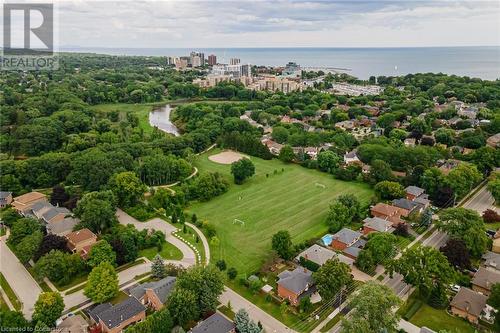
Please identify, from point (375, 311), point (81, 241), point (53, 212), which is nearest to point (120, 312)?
point (81, 241)

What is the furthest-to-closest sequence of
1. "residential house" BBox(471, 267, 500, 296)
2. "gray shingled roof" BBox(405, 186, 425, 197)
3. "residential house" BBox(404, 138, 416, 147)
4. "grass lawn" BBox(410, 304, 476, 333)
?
"residential house" BBox(404, 138, 416, 147)
"gray shingled roof" BBox(405, 186, 425, 197)
"residential house" BBox(471, 267, 500, 296)
"grass lawn" BBox(410, 304, 476, 333)

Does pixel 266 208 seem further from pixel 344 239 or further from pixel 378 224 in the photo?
pixel 378 224

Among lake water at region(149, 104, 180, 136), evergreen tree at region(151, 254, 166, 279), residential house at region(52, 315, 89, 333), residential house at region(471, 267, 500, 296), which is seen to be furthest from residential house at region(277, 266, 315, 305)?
lake water at region(149, 104, 180, 136)

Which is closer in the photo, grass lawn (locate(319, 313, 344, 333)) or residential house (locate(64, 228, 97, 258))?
grass lawn (locate(319, 313, 344, 333))

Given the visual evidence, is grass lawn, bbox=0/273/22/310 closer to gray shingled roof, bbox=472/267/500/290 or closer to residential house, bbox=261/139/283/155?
gray shingled roof, bbox=472/267/500/290

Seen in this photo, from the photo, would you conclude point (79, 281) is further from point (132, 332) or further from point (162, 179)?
point (162, 179)

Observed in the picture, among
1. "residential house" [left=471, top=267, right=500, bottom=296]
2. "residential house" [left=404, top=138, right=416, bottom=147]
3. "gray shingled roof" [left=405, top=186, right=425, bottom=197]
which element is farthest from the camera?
"residential house" [left=404, top=138, right=416, bottom=147]
